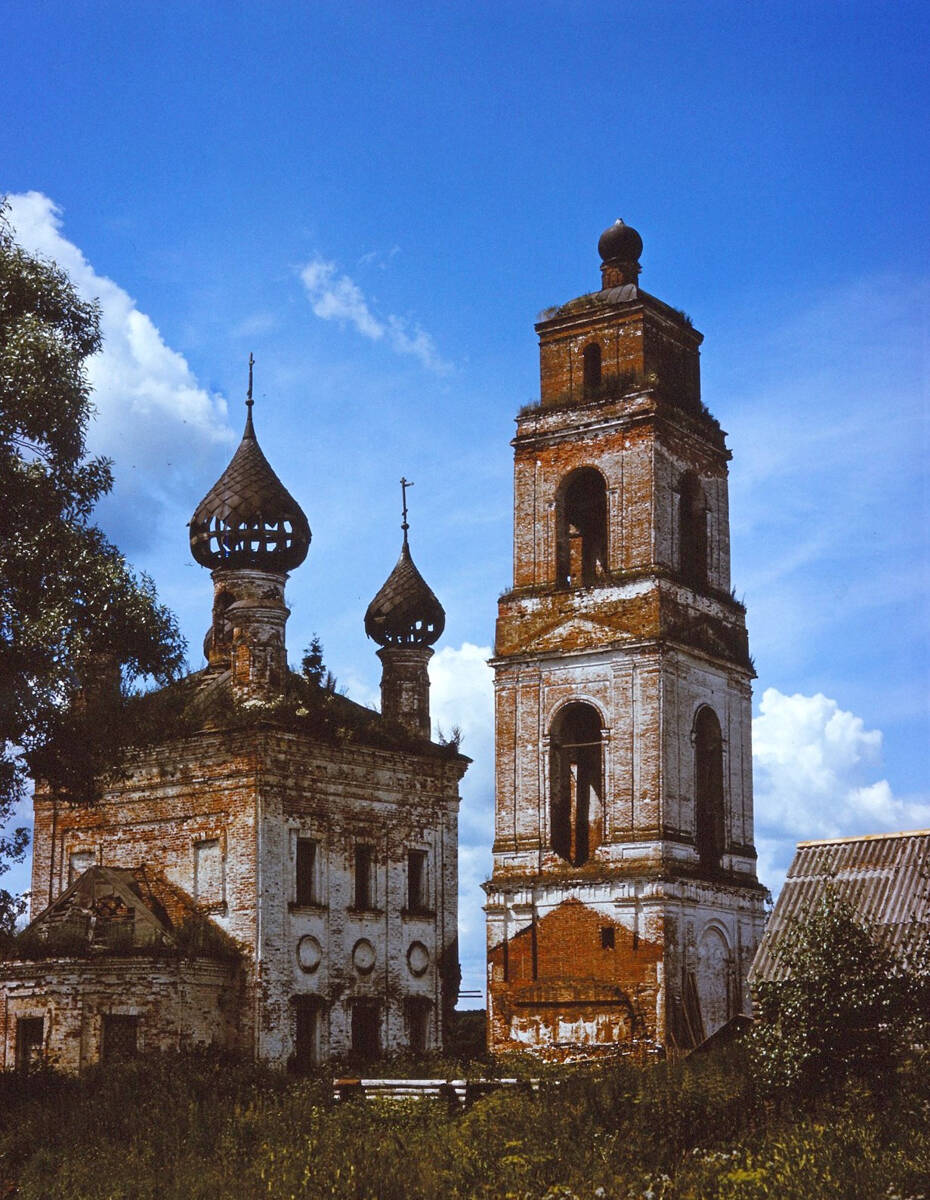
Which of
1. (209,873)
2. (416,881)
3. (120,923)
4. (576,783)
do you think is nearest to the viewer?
(120,923)

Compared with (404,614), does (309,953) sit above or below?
below

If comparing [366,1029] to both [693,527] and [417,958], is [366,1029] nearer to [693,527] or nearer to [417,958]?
[417,958]

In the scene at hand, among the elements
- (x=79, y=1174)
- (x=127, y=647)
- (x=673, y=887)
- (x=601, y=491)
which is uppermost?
(x=601, y=491)

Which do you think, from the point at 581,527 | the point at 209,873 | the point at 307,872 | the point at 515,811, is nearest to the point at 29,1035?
the point at 209,873

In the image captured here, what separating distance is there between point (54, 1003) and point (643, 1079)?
11.3m

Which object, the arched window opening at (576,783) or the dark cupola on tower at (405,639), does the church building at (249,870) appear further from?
the arched window opening at (576,783)

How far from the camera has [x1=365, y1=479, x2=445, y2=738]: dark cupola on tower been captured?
3180cm

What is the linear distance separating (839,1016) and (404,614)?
54.0 feet

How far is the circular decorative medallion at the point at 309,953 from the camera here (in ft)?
89.6

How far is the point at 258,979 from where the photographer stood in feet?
86.5

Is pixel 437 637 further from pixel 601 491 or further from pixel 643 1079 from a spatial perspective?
pixel 643 1079

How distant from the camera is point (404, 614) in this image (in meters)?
31.9

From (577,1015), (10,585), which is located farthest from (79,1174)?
(577,1015)

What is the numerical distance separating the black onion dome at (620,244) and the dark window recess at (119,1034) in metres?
14.1
